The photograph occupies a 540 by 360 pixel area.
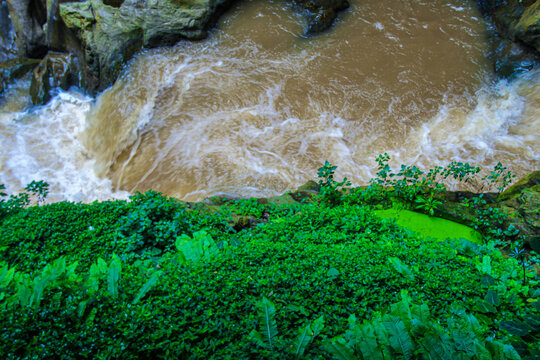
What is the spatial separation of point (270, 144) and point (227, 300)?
6.04 meters

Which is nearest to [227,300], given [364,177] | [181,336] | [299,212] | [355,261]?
[181,336]

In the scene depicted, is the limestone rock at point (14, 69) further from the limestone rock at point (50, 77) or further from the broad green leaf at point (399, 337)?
the broad green leaf at point (399, 337)

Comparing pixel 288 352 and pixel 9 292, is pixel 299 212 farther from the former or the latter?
pixel 9 292

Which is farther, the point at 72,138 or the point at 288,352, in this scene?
the point at 72,138

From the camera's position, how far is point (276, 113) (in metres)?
9.73

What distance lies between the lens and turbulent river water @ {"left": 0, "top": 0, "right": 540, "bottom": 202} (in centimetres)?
866

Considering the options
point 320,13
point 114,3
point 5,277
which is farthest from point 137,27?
point 5,277

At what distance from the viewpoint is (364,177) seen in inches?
329

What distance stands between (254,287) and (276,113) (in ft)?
22.5

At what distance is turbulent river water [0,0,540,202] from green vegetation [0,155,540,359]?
9.71ft

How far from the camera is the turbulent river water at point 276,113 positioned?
8656 millimetres

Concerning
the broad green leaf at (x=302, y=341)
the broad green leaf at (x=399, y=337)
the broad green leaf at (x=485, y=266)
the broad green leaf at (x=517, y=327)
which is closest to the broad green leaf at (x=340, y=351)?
the broad green leaf at (x=302, y=341)

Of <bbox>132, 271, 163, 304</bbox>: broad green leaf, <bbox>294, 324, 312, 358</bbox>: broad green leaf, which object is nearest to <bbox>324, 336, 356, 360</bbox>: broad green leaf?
<bbox>294, 324, 312, 358</bbox>: broad green leaf

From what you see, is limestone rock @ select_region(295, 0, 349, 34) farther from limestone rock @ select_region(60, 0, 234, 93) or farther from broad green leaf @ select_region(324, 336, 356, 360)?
broad green leaf @ select_region(324, 336, 356, 360)
